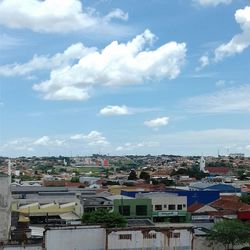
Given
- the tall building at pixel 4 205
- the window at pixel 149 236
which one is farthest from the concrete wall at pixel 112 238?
the tall building at pixel 4 205

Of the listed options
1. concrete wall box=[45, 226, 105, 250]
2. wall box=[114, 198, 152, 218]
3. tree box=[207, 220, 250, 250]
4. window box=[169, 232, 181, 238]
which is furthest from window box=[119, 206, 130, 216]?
concrete wall box=[45, 226, 105, 250]

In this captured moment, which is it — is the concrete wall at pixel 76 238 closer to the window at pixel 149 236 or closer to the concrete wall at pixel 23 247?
the concrete wall at pixel 23 247

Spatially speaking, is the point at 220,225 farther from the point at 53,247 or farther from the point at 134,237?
the point at 53,247

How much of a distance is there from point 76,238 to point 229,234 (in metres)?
9.67

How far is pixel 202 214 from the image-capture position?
4994 centimetres

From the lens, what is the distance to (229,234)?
31.5 meters

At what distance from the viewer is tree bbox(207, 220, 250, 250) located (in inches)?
1241

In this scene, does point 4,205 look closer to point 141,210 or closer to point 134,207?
point 134,207

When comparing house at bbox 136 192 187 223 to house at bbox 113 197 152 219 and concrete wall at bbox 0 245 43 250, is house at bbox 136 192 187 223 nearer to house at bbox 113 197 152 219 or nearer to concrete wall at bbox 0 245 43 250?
house at bbox 113 197 152 219

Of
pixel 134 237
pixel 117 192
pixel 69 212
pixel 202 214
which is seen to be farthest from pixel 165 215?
pixel 134 237

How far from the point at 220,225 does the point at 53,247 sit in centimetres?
1078

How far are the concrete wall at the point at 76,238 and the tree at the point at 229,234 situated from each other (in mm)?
7422

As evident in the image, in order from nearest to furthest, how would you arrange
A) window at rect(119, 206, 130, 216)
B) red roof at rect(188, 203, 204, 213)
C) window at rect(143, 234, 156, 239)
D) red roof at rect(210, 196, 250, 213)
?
window at rect(143, 234, 156, 239)
red roof at rect(210, 196, 250, 213)
window at rect(119, 206, 130, 216)
red roof at rect(188, 203, 204, 213)

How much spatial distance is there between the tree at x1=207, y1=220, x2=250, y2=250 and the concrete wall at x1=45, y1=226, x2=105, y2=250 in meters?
7.42
